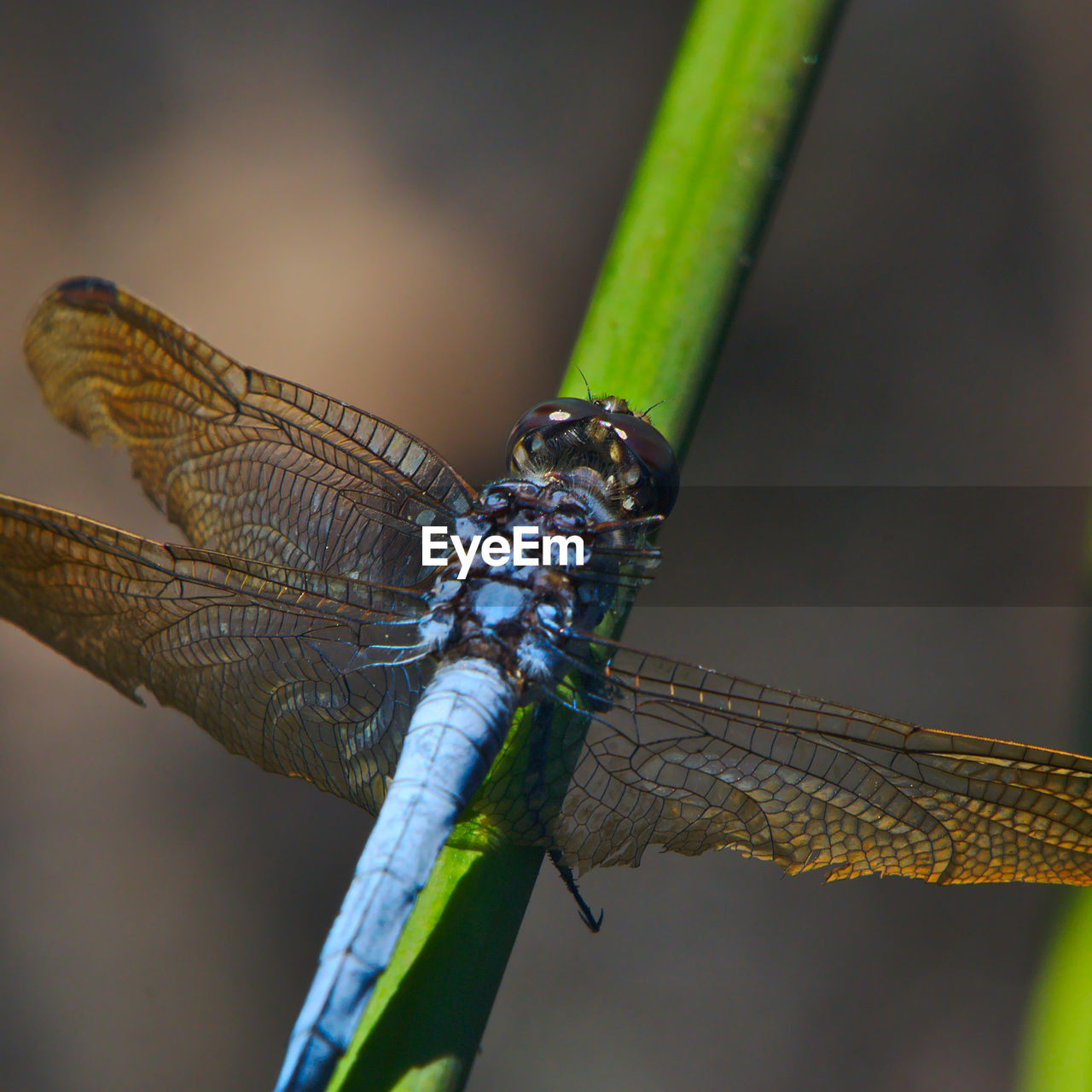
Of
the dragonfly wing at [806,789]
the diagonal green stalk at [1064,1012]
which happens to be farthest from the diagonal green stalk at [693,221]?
the diagonal green stalk at [1064,1012]

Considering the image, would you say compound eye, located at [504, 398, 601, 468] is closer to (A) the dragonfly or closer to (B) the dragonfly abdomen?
(A) the dragonfly

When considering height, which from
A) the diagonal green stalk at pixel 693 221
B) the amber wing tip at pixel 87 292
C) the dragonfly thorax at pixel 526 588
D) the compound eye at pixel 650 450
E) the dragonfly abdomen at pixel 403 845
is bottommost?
the dragonfly abdomen at pixel 403 845

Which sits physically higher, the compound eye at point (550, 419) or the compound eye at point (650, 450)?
the compound eye at point (550, 419)

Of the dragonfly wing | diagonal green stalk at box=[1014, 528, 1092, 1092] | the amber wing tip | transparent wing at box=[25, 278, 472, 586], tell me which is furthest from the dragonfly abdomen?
the amber wing tip

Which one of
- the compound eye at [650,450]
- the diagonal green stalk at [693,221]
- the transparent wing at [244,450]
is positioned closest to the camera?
the diagonal green stalk at [693,221]

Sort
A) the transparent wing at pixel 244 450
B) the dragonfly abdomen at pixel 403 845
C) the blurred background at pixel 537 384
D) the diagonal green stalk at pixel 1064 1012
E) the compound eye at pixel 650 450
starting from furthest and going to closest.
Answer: the blurred background at pixel 537 384, the transparent wing at pixel 244 450, the compound eye at pixel 650 450, the diagonal green stalk at pixel 1064 1012, the dragonfly abdomen at pixel 403 845

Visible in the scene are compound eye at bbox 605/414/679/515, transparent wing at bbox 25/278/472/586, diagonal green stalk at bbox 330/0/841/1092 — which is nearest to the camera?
diagonal green stalk at bbox 330/0/841/1092

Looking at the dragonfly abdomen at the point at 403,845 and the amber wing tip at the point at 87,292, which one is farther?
the amber wing tip at the point at 87,292

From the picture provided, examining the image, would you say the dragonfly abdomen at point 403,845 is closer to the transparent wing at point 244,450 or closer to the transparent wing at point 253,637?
the transparent wing at point 253,637
